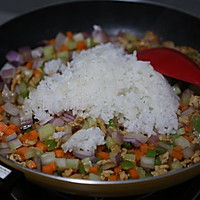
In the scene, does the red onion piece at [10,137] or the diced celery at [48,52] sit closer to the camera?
the red onion piece at [10,137]

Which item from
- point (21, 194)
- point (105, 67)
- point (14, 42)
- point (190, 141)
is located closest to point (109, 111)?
point (105, 67)

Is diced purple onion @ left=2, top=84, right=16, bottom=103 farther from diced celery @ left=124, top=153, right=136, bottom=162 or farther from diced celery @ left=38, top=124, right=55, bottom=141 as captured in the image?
diced celery @ left=124, top=153, right=136, bottom=162

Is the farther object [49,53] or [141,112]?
[49,53]

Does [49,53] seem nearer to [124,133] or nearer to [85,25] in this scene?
[85,25]

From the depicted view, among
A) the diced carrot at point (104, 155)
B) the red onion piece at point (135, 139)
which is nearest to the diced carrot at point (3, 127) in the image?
the diced carrot at point (104, 155)

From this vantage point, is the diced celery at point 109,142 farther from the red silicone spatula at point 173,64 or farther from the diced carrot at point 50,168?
the red silicone spatula at point 173,64

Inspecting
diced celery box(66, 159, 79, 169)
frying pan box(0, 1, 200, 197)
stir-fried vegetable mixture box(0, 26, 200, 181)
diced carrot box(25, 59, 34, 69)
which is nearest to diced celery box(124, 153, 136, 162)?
stir-fried vegetable mixture box(0, 26, 200, 181)
